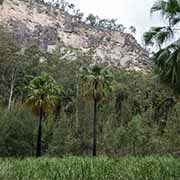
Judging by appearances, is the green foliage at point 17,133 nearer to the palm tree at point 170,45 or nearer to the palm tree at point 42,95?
the palm tree at point 42,95

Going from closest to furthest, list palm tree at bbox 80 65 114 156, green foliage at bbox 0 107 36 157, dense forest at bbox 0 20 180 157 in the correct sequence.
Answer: palm tree at bbox 80 65 114 156 → dense forest at bbox 0 20 180 157 → green foliage at bbox 0 107 36 157

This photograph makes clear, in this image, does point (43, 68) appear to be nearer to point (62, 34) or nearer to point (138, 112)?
point (138, 112)

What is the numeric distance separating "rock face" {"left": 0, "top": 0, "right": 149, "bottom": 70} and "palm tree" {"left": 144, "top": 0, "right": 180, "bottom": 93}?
182 feet

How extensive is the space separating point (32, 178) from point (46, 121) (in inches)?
1114

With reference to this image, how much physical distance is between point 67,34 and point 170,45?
2758 inches

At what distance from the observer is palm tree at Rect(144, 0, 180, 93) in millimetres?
15805

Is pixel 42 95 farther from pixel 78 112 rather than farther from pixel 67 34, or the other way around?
pixel 67 34

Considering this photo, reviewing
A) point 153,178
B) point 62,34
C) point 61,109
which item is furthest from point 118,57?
point 153,178

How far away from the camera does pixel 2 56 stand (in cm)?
4688

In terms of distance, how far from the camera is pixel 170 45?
16.7 meters

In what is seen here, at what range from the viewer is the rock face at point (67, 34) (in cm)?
7712

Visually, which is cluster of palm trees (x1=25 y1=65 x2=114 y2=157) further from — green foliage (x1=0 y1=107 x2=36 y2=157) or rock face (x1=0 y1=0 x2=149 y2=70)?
rock face (x1=0 y1=0 x2=149 y2=70)

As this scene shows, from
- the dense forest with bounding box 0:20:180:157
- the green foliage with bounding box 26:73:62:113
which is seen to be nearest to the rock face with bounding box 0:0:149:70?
the dense forest with bounding box 0:20:180:157

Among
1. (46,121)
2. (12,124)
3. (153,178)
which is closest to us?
(153,178)
